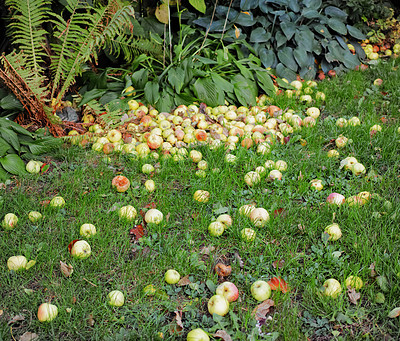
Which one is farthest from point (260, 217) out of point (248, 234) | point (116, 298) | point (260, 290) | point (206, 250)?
point (116, 298)

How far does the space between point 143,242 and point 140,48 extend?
2498mm

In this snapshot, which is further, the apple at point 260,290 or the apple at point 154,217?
the apple at point 154,217

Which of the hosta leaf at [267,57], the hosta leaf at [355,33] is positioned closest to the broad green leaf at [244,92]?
the hosta leaf at [267,57]

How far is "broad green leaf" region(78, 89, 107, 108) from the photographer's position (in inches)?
142

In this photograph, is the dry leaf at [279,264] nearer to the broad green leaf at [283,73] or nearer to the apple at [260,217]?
the apple at [260,217]

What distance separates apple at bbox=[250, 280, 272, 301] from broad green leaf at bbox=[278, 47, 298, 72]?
322cm

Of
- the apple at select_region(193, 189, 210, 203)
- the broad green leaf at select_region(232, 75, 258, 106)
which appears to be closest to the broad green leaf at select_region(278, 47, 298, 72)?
the broad green leaf at select_region(232, 75, 258, 106)

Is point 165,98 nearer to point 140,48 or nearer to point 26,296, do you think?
point 140,48

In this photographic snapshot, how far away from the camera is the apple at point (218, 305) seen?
5.81 ft

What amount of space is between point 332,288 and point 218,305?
0.58 metres

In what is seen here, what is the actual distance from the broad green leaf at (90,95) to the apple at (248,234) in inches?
87.4

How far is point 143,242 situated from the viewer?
220 cm

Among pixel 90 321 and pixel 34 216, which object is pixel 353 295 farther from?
pixel 34 216

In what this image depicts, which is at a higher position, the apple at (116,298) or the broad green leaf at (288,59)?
the broad green leaf at (288,59)
